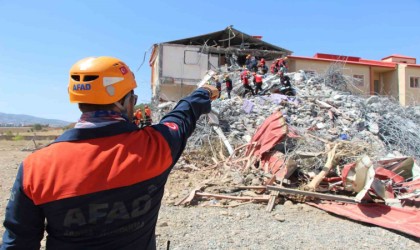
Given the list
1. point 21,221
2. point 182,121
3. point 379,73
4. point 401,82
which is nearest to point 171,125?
point 182,121

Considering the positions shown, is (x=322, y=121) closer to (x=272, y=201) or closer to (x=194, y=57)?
(x=272, y=201)

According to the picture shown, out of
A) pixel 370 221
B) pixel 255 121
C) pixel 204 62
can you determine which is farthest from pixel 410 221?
pixel 204 62

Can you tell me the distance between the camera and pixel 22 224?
4.04ft

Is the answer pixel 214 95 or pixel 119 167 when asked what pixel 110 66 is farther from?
pixel 214 95

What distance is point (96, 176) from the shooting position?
1.18 meters

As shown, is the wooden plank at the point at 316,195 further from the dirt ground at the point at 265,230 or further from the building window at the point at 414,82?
the building window at the point at 414,82

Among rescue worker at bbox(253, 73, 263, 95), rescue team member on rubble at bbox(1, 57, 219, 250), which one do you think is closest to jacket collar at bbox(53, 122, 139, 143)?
rescue team member on rubble at bbox(1, 57, 219, 250)

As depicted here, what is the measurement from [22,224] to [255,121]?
35.8ft

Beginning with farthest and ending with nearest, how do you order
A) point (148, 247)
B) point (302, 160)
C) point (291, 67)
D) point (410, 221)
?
point (291, 67) < point (302, 160) < point (410, 221) < point (148, 247)

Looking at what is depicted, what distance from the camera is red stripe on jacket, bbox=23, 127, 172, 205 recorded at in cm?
116

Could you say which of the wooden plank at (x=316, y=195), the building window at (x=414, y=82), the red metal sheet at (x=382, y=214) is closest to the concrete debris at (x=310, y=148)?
the wooden plank at (x=316, y=195)

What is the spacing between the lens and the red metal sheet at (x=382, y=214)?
4942 millimetres

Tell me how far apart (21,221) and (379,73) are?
25868 millimetres

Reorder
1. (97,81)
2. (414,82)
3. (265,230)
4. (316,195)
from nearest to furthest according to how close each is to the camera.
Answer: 1. (97,81)
2. (265,230)
3. (316,195)
4. (414,82)
